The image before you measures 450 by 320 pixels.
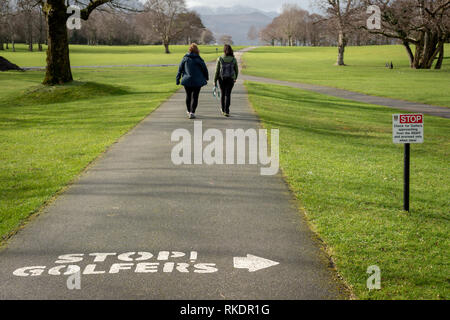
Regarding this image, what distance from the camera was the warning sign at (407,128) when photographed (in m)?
5.66

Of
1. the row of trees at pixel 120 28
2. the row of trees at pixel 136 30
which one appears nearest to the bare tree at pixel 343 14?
the row of trees at pixel 120 28

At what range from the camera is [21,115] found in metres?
15.4

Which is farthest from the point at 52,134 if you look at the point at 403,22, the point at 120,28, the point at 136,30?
the point at 136,30

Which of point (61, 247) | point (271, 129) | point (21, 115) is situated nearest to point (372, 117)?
point (271, 129)

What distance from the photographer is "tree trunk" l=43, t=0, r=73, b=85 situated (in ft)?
67.4

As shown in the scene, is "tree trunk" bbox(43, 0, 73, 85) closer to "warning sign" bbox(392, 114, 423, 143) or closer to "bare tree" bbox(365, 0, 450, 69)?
"warning sign" bbox(392, 114, 423, 143)

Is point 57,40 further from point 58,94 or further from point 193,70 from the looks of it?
point 193,70

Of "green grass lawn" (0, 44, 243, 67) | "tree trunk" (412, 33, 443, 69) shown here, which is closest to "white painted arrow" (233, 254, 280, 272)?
"tree trunk" (412, 33, 443, 69)

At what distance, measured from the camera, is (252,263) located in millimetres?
4320

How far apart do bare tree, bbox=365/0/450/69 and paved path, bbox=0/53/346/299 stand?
4016 centimetres

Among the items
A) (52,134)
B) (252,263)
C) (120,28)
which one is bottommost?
(252,263)

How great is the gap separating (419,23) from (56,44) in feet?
120

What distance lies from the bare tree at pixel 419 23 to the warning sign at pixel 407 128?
39622 mm

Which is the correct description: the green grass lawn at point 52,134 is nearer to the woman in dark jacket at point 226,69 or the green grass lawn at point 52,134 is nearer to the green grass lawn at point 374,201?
the woman in dark jacket at point 226,69
